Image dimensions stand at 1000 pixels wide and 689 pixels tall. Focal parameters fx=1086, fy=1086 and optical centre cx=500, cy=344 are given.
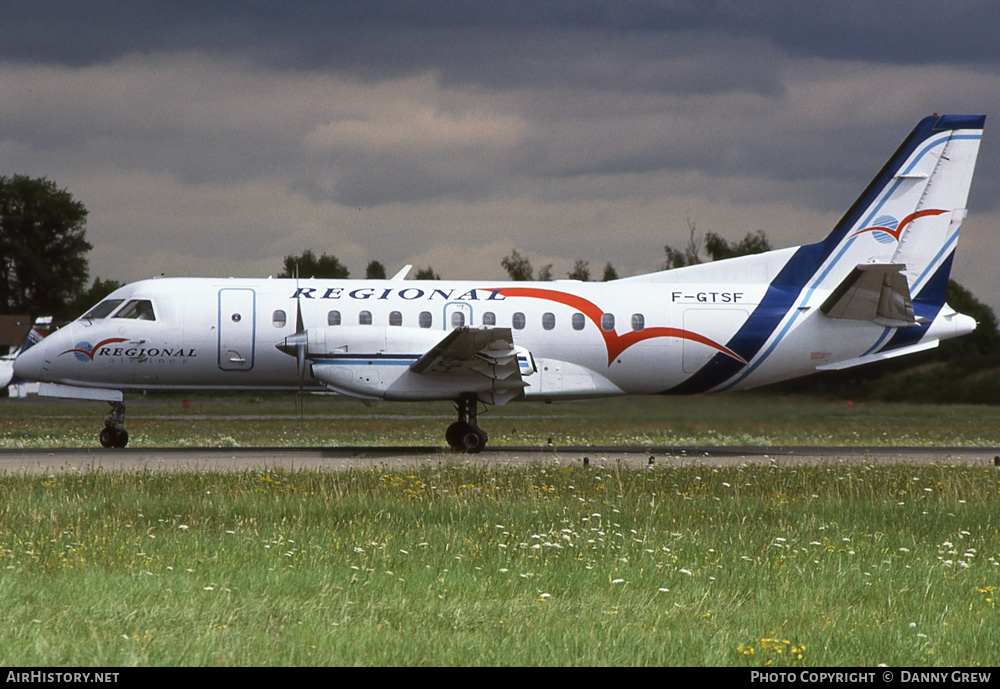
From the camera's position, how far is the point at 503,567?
32.8ft

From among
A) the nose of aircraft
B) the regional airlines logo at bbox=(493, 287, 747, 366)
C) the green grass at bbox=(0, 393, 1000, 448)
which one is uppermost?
the regional airlines logo at bbox=(493, 287, 747, 366)

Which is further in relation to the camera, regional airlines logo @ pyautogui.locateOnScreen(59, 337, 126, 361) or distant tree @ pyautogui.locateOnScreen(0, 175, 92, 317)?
distant tree @ pyautogui.locateOnScreen(0, 175, 92, 317)

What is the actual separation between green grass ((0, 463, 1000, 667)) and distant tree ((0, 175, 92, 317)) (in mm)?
75049

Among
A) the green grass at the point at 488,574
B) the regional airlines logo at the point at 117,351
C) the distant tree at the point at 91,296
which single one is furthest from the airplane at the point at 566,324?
the distant tree at the point at 91,296

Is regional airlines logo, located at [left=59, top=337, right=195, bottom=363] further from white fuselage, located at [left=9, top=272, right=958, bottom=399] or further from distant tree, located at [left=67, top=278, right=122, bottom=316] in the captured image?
distant tree, located at [left=67, top=278, right=122, bottom=316]

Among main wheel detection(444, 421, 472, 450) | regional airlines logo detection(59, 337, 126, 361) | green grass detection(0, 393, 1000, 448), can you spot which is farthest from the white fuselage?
green grass detection(0, 393, 1000, 448)

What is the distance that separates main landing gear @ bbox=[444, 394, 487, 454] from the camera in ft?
80.4

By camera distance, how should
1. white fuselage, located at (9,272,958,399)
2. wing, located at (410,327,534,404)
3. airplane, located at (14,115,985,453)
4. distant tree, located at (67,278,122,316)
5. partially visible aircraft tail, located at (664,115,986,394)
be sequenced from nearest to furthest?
wing, located at (410,327,534,404) < airplane, located at (14,115,985,453) < white fuselage, located at (9,272,958,399) < partially visible aircraft tail, located at (664,115,986,394) < distant tree, located at (67,278,122,316)

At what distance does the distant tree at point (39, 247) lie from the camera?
278ft

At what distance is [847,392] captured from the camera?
33844 millimetres

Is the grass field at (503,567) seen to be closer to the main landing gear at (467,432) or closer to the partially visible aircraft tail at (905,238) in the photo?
the main landing gear at (467,432)

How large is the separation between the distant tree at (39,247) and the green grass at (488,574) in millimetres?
75049

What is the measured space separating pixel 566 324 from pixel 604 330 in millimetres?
909
